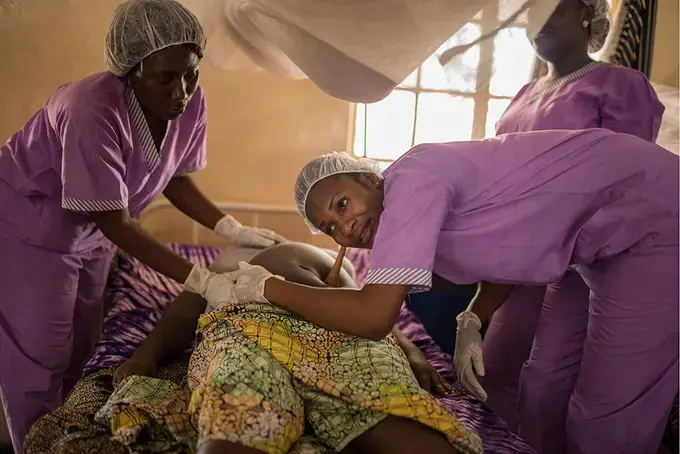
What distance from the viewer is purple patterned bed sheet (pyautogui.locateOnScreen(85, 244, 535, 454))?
139 cm

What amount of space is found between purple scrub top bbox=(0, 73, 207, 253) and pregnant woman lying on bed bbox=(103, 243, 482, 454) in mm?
437

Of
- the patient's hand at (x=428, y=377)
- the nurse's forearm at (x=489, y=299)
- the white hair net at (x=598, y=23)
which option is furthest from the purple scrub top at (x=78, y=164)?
the white hair net at (x=598, y=23)

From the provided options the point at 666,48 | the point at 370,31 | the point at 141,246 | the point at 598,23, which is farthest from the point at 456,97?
the point at 666,48

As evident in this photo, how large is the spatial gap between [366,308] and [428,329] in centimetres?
118

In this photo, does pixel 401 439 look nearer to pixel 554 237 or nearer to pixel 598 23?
pixel 554 237

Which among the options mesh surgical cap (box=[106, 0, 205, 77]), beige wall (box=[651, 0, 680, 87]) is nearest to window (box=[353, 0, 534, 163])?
mesh surgical cap (box=[106, 0, 205, 77])

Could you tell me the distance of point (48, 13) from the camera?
7.32 feet

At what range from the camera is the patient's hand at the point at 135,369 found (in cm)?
142

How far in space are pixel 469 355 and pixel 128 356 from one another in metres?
0.87

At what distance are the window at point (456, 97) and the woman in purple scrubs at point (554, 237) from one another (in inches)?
8.8

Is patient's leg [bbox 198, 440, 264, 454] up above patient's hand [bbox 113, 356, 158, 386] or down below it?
above

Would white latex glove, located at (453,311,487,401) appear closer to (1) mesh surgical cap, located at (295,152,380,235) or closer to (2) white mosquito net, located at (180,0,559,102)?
(1) mesh surgical cap, located at (295,152,380,235)

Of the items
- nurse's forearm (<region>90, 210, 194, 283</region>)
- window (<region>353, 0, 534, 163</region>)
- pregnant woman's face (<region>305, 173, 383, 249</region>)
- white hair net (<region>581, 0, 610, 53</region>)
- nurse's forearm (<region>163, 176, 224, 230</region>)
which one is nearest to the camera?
pregnant woman's face (<region>305, 173, 383, 249</region>)

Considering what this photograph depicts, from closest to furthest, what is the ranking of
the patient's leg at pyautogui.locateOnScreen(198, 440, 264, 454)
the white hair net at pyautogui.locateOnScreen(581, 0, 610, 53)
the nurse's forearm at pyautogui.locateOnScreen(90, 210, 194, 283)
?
1. the patient's leg at pyautogui.locateOnScreen(198, 440, 264, 454)
2. the nurse's forearm at pyautogui.locateOnScreen(90, 210, 194, 283)
3. the white hair net at pyautogui.locateOnScreen(581, 0, 610, 53)
